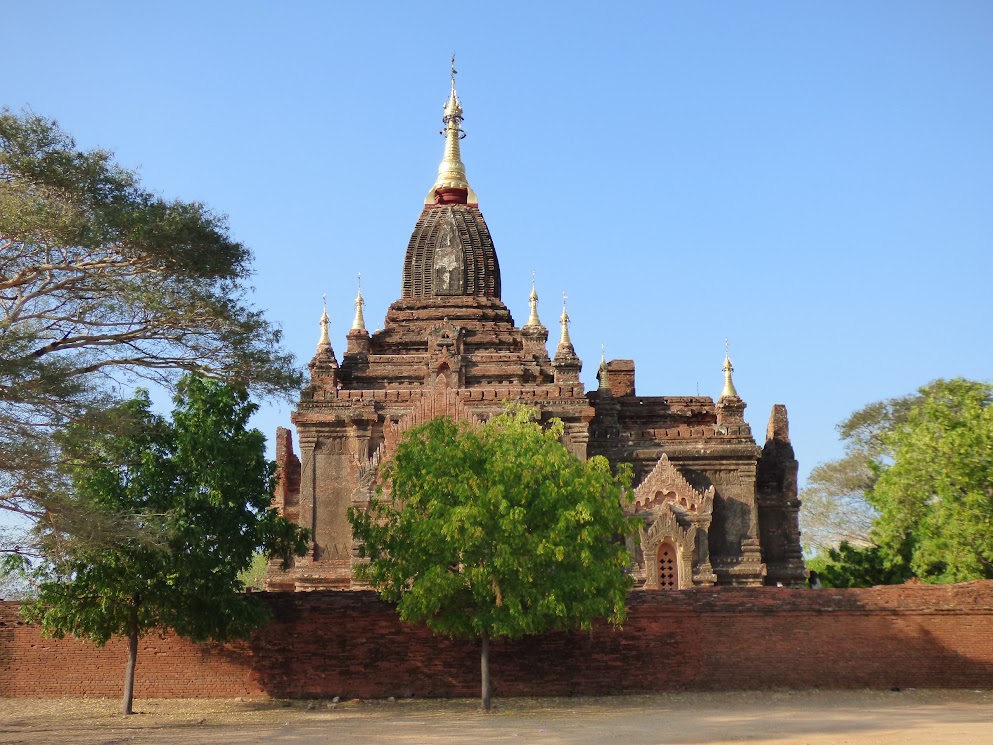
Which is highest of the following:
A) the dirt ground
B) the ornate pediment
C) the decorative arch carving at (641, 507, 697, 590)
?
the ornate pediment

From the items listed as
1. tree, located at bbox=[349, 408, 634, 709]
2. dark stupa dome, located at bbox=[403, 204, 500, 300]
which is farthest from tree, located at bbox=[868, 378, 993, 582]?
dark stupa dome, located at bbox=[403, 204, 500, 300]

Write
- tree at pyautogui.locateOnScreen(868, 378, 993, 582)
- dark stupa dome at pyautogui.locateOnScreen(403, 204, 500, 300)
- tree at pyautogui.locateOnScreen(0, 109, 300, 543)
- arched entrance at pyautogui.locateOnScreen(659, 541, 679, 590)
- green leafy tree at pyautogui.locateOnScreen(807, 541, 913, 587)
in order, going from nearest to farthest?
tree at pyautogui.locateOnScreen(0, 109, 300, 543) < tree at pyautogui.locateOnScreen(868, 378, 993, 582) < arched entrance at pyautogui.locateOnScreen(659, 541, 679, 590) < green leafy tree at pyautogui.locateOnScreen(807, 541, 913, 587) < dark stupa dome at pyautogui.locateOnScreen(403, 204, 500, 300)

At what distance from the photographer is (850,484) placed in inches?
2067

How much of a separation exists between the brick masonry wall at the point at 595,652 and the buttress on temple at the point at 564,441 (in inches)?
313

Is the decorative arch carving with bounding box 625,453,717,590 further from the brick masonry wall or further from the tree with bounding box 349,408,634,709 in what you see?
the tree with bounding box 349,408,634,709

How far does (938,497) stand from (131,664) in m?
19.4

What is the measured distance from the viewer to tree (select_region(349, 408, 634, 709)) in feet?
70.0

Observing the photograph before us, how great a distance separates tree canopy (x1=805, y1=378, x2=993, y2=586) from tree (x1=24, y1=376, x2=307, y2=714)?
15.8 m

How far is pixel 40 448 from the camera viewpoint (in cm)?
1641

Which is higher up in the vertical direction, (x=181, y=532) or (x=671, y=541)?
(x=671, y=541)

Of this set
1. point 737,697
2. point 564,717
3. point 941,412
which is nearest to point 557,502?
point 564,717

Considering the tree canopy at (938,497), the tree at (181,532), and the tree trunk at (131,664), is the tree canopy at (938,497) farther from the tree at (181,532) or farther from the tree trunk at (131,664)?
the tree trunk at (131,664)

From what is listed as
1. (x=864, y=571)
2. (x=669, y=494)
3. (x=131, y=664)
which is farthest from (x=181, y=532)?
(x=864, y=571)

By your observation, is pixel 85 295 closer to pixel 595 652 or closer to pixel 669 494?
pixel 595 652
